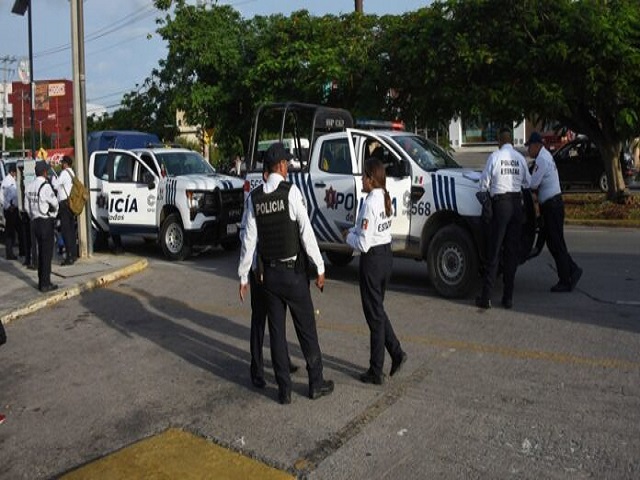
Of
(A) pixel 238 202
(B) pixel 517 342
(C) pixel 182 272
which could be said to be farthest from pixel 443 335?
(A) pixel 238 202

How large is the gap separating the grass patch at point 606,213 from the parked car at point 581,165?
4959mm

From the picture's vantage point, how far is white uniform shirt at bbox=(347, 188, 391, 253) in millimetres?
5668

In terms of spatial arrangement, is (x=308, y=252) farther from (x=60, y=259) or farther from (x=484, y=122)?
(x=484, y=122)

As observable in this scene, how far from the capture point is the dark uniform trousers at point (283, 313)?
5316 millimetres

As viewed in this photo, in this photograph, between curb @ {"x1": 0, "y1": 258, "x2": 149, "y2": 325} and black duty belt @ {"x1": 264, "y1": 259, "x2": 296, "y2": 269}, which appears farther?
curb @ {"x1": 0, "y1": 258, "x2": 149, "y2": 325}

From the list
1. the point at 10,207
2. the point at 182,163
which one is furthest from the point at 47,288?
the point at 10,207

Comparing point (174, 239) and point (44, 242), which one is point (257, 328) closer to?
point (44, 242)

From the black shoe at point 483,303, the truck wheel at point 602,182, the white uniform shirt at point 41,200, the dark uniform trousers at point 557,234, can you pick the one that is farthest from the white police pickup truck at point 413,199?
the truck wheel at point 602,182

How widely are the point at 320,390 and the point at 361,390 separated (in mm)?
348

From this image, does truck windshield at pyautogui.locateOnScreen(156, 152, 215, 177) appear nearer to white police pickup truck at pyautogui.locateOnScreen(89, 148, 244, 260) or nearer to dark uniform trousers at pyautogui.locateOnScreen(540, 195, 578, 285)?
white police pickup truck at pyautogui.locateOnScreen(89, 148, 244, 260)

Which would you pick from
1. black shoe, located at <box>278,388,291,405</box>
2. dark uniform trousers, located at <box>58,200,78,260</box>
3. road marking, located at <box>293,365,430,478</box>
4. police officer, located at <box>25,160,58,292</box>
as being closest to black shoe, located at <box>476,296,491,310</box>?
road marking, located at <box>293,365,430,478</box>

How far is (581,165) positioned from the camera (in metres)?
23.5

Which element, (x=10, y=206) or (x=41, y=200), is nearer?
(x=41, y=200)

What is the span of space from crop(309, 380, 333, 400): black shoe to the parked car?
1990cm
